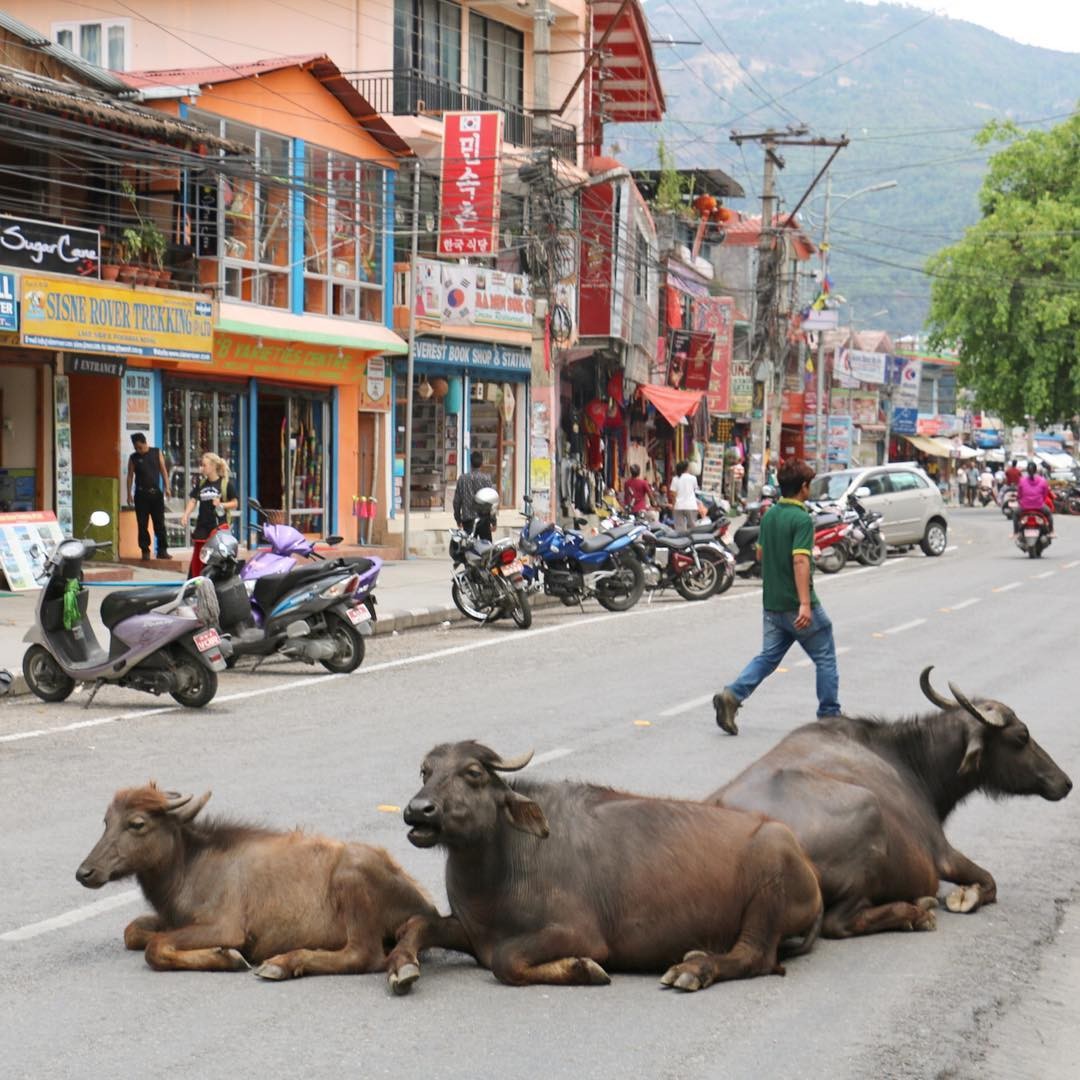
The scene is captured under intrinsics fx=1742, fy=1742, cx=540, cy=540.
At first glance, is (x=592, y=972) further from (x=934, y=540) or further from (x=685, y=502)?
Result: (x=934, y=540)

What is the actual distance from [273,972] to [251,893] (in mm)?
301

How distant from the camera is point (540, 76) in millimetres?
27047

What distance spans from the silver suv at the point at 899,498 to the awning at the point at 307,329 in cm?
885

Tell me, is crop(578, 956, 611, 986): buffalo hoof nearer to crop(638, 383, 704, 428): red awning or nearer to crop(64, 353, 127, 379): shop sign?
crop(64, 353, 127, 379): shop sign

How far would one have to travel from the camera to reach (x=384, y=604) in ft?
70.1

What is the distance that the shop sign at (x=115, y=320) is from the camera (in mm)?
22078

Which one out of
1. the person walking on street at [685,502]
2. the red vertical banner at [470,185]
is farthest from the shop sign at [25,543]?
the person walking on street at [685,502]

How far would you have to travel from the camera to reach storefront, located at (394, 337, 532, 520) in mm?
32969

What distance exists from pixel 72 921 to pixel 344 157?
79.2 feet

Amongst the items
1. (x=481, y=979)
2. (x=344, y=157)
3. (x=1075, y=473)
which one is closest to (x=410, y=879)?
(x=481, y=979)

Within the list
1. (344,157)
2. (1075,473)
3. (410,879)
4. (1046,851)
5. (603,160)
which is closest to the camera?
(410,879)

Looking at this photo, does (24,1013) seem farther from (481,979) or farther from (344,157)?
(344,157)

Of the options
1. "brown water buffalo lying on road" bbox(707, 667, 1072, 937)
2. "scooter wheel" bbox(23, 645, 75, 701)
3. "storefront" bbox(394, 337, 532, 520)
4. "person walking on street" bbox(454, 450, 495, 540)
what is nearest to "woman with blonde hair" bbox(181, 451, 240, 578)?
"person walking on street" bbox(454, 450, 495, 540)

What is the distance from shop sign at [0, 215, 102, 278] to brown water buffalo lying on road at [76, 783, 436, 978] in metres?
17.3
